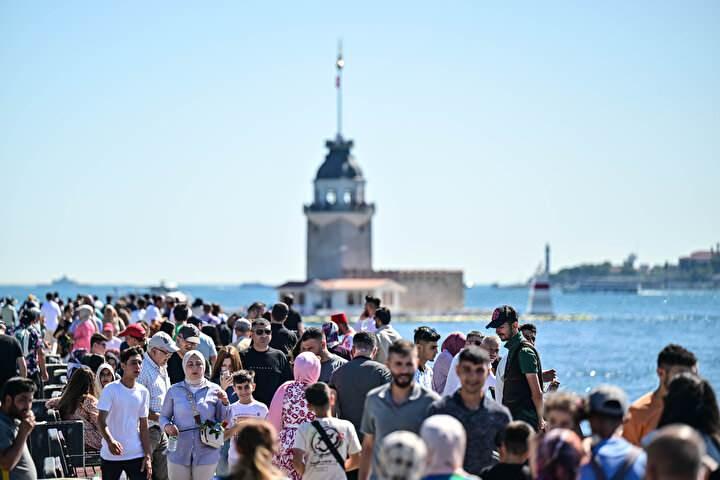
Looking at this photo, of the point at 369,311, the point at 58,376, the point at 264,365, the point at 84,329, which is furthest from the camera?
the point at 84,329

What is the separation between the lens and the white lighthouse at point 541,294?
4833 inches

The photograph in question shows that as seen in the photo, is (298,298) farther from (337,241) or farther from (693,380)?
(693,380)

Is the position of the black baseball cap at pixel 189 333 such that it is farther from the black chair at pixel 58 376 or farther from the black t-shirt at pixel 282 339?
the black chair at pixel 58 376

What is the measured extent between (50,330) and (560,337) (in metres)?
68.6

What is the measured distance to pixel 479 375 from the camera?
769 cm

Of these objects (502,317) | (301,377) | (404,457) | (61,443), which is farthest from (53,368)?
(404,457)

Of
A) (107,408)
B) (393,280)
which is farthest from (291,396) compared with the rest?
(393,280)

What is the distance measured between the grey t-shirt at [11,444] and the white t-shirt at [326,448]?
5.31ft

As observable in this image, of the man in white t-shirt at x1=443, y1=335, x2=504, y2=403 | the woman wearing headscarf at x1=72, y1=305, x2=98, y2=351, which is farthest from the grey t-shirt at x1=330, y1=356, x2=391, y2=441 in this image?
the woman wearing headscarf at x1=72, y1=305, x2=98, y2=351

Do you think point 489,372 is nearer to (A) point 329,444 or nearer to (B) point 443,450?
(A) point 329,444

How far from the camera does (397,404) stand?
26.0 ft

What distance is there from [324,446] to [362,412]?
1.11m

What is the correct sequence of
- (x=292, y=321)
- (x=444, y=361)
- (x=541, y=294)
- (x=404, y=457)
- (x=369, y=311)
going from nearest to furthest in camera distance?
(x=404, y=457)
(x=444, y=361)
(x=369, y=311)
(x=292, y=321)
(x=541, y=294)

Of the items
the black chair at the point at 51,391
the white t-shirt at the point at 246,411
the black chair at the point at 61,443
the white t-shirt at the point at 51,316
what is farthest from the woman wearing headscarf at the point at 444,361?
the white t-shirt at the point at 51,316
